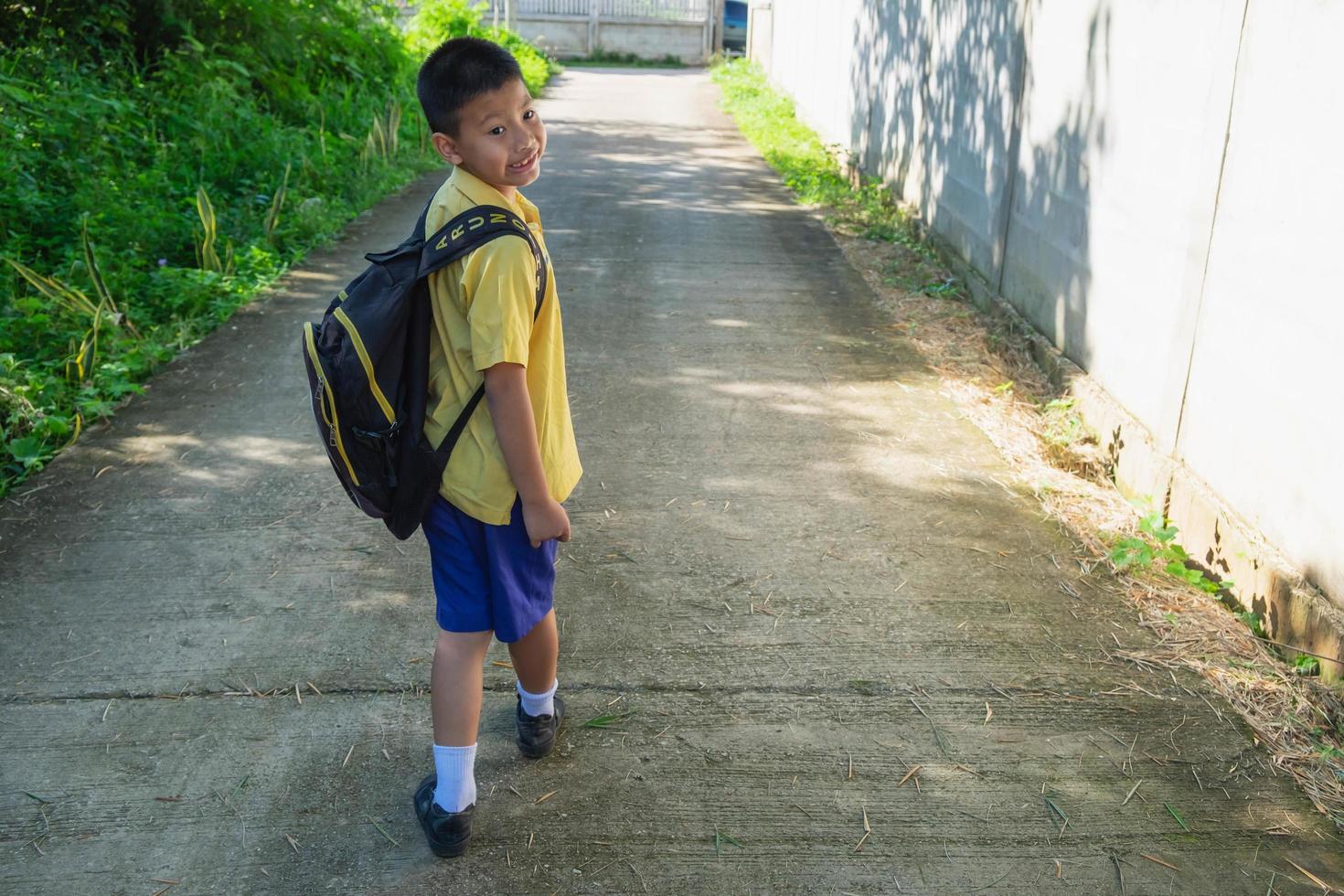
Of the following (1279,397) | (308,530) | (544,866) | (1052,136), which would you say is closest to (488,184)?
(544,866)

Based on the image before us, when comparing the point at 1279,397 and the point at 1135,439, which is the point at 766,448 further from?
the point at 1279,397

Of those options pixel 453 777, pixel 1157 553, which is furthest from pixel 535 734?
pixel 1157 553

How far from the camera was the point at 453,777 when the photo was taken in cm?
257

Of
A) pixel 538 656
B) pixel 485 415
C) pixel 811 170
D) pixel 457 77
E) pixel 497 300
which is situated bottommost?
pixel 538 656

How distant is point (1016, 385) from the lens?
18.5ft

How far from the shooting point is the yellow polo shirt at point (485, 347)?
228 cm

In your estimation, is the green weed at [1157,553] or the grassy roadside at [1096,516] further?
the green weed at [1157,553]

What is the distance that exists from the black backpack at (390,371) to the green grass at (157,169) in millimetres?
2749

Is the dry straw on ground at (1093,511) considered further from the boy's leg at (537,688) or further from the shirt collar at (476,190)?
the shirt collar at (476,190)

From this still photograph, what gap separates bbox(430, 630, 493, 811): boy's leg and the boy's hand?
273 mm

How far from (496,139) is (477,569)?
895 millimetres

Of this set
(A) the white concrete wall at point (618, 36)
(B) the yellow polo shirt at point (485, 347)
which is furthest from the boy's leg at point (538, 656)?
(A) the white concrete wall at point (618, 36)

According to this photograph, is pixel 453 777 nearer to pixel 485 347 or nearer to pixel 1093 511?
pixel 485 347

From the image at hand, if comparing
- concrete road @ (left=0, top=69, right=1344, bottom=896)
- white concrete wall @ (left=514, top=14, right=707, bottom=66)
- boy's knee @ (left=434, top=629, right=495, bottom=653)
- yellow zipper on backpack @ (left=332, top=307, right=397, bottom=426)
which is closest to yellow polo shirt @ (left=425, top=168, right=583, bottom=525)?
yellow zipper on backpack @ (left=332, top=307, right=397, bottom=426)
